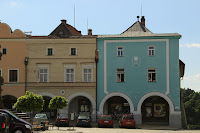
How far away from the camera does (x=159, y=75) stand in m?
44.8

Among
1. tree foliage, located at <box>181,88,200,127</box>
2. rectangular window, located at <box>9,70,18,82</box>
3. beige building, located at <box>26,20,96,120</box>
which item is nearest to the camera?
beige building, located at <box>26,20,96,120</box>

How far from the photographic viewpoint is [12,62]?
153 feet

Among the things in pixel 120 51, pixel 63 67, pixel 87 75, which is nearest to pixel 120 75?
pixel 120 51

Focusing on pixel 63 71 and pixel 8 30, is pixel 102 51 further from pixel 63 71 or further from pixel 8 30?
pixel 8 30

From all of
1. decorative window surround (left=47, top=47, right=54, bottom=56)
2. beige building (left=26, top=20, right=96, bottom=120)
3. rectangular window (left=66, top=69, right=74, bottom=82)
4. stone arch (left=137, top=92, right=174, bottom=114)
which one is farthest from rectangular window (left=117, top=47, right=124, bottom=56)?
decorative window surround (left=47, top=47, right=54, bottom=56)

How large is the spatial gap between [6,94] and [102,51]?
12892 mm

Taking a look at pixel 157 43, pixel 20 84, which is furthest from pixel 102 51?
pixel 20 84

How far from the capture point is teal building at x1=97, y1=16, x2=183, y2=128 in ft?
146

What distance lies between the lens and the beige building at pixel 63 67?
45.8 metres

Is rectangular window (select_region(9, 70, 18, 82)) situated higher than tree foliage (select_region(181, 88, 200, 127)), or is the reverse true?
rectangular window (select_region(9, 70, 18, 82))

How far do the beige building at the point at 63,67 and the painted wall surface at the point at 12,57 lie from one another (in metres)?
0.83

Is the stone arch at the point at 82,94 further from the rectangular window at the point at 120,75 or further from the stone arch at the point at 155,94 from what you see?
the stone arch at the point at 155,94

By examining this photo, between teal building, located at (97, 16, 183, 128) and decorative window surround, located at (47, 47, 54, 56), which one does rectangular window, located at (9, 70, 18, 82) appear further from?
teal building, located at (97, 16, 183, 128)

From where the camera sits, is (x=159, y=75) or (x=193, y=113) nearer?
(x=159, y=75)
